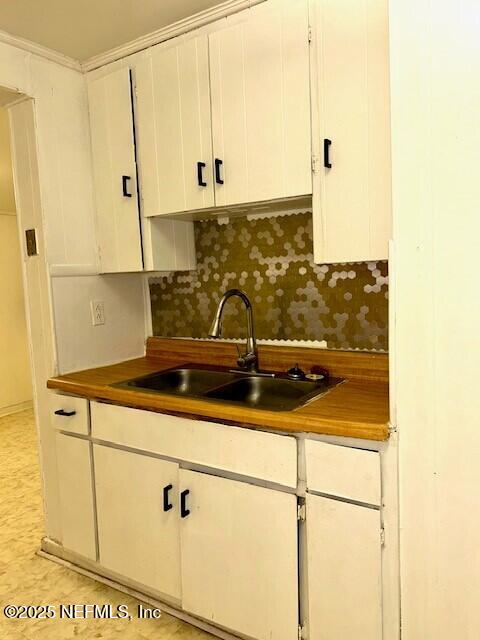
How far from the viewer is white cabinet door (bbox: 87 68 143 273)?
2047 mm

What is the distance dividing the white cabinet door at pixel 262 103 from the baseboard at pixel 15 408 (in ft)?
12.8

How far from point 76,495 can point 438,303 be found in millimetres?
1652

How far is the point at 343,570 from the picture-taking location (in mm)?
1323

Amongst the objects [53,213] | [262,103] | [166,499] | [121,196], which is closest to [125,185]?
[121,196]

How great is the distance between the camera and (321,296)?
1.92 m

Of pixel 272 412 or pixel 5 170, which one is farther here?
pixel 5 170

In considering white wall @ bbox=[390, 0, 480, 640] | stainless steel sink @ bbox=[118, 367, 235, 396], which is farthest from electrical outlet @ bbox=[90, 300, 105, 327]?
white wall @ bbox=[390, 0, 480, 640]

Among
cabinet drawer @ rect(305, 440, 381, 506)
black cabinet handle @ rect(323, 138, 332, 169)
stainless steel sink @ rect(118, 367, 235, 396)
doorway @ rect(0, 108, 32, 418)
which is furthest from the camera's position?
doorway @ rect(0, 108, 32, 418)

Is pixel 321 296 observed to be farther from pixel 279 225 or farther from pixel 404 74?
pixel 404 74

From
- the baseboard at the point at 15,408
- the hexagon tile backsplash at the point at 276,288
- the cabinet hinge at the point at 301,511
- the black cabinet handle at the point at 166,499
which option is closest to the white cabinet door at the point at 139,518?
the black cabinet handle at the point at 166,499

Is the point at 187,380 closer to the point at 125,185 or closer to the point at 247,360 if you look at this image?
the point at 247,360

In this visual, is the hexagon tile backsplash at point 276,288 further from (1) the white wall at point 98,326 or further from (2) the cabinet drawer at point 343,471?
(2) the cabinet drawer at point 343,471

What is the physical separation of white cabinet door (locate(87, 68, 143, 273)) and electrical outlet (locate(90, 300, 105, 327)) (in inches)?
6.7

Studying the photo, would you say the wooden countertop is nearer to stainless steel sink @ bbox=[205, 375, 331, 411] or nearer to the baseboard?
stainless steel sink @ bbox=[205, 375, 331, 411]
